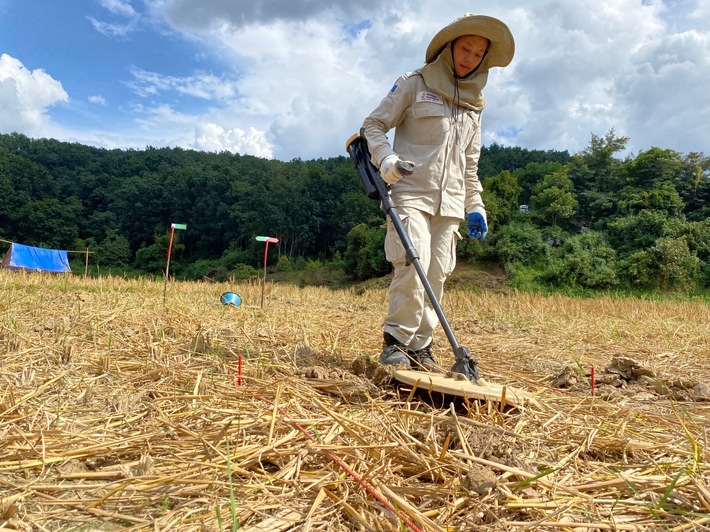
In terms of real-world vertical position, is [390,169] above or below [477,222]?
above

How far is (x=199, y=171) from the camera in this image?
5816 cm

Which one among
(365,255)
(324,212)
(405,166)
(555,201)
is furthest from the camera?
(324,212)

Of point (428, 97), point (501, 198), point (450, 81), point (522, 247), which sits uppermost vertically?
point (501, 198)

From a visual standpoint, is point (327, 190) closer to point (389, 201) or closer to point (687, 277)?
point (687, 277)

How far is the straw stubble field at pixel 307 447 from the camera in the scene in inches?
43.5

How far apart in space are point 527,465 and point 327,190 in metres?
49.7

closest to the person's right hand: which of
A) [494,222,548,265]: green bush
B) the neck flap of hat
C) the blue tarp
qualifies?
the neck flap of hat

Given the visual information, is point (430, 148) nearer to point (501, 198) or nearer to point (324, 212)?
point (501, 198)

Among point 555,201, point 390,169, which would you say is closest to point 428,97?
point 390,169

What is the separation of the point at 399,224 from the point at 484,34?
118 centimetres

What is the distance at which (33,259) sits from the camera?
88.8ft

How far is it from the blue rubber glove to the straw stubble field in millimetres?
964

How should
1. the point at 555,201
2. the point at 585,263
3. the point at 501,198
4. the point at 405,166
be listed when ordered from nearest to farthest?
the point at 405,166 → the point at 585,263 → the point at 555,201 → the point at 501,198

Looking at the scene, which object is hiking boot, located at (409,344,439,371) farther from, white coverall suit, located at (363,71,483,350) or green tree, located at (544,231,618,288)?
green tree, located at (544,231,618,288)
